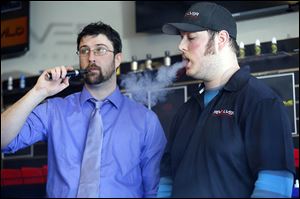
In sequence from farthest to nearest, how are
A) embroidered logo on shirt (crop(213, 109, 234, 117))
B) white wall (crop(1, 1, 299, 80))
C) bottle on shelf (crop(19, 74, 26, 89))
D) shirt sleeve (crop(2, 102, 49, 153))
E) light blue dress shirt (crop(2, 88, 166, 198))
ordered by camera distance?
1. bottle on shelf (crop(19, 74, 26, 89))
2. white wall (crop(1, 1, 299, 80))
3. shirt sleeve (crop(2, 102, 49, 153))
4. light blue dress shirt (crop(2, 88, 166, 198))
5. embroidered logo on shirt (crop(213, 109, 234, 117))

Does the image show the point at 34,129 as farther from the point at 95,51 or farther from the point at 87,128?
the point at 95,51

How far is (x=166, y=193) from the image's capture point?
54.0 inches

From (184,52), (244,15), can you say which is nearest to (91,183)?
(184,52)

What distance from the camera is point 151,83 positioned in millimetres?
2986

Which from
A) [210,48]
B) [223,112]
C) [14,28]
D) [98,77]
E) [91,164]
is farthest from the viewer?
[14,28]

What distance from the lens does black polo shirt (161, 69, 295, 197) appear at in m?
1.16

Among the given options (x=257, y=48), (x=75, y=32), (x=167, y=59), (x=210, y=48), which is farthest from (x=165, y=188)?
(x=75, y=32)

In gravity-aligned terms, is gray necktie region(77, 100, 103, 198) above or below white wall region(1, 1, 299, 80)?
below

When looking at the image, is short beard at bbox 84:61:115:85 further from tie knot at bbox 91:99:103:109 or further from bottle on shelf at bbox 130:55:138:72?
bottle on shelf at bbox 130:55:138:72

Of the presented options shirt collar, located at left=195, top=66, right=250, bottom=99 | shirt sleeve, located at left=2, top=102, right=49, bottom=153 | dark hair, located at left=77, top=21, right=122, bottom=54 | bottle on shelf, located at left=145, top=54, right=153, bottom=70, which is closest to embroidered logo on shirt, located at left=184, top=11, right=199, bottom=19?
shirt collar, located at left=195, top=66, right=250, bottom=99

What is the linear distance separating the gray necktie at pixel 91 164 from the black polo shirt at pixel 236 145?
30 centimetres

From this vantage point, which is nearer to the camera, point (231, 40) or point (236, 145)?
point (236, 145)

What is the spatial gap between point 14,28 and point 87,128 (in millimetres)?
3209

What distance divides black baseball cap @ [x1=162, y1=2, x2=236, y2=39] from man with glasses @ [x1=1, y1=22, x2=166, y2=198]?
40 centimetres
